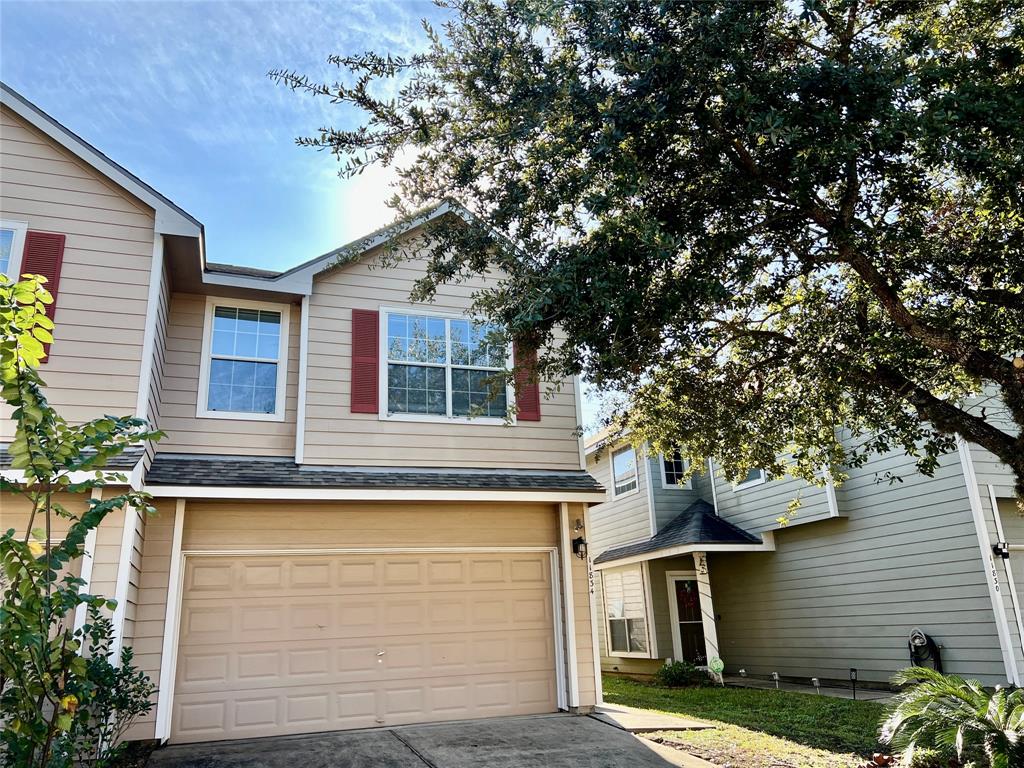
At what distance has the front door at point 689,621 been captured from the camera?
15883mm

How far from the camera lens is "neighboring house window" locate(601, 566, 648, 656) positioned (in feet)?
53.3

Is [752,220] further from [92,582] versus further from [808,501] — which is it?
[808,501]

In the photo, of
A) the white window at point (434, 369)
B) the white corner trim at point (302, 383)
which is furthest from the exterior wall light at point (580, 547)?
the white corner trim at point (302, 383)

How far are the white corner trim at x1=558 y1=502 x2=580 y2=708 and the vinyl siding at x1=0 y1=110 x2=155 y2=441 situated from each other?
559 cm

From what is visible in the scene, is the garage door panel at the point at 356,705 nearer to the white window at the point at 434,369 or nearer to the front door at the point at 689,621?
the white window at the point at 434,369

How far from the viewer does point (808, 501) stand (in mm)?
13867

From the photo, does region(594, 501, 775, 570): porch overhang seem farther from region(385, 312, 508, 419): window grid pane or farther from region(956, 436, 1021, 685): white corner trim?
region(385, 312, 508, 419): window grid pane

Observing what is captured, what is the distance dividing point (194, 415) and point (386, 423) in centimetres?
242

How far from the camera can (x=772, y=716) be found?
9.81m

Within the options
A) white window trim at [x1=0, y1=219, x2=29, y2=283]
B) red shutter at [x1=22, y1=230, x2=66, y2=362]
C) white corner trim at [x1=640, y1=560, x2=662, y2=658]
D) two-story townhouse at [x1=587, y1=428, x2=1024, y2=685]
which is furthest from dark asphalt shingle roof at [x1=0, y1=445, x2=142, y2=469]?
white corner trim at [x1=640, y1=560, x2=662, y2=658]

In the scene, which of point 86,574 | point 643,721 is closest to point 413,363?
point 86,574

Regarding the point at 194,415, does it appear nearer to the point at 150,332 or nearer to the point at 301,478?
the point at 150,332

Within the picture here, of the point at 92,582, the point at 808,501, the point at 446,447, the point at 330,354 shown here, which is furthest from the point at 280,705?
the point at 808,501

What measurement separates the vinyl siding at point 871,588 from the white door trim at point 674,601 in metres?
0.95
